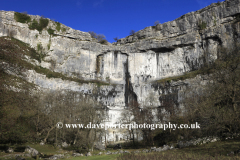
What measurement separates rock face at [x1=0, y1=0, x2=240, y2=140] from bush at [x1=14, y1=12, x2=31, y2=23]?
812 millimetres

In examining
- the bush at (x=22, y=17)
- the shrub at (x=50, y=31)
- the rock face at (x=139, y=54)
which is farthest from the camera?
the shrub at (x=50, y=31)

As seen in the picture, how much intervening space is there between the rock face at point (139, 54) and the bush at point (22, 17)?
812 millimetres

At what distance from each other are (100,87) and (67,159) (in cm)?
3208

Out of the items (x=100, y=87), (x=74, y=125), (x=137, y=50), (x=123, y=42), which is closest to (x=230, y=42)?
(x=137, y=50)

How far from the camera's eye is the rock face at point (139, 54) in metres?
42.4

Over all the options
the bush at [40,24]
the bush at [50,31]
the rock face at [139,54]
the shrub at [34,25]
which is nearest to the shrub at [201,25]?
the rock face at [139,54]

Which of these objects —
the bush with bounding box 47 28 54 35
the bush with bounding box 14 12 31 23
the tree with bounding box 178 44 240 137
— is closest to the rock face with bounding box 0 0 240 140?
the bush with bounding box 14 12 31 23

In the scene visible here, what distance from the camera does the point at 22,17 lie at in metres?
45.6

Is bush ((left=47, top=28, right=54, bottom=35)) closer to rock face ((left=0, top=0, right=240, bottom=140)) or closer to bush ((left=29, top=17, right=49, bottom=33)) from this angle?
A: rock face ((left=0, top=0, right=240, bottom=140))

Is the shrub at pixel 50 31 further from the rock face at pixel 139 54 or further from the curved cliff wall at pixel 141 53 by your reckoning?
the rock face at pixel 139 54

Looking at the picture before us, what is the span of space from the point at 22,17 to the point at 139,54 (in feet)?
100

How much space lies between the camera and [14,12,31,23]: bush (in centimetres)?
4492

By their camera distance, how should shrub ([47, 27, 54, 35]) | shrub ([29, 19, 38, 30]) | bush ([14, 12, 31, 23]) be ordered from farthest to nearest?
shrub ([47, 27, 54, 35])
shrub ([29, 19, 38, 30])
bush ([14, 12, 31, 23])

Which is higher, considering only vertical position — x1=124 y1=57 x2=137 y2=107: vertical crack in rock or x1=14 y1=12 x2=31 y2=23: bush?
x1=14 y1=12 x2=31 y2=23: bush
